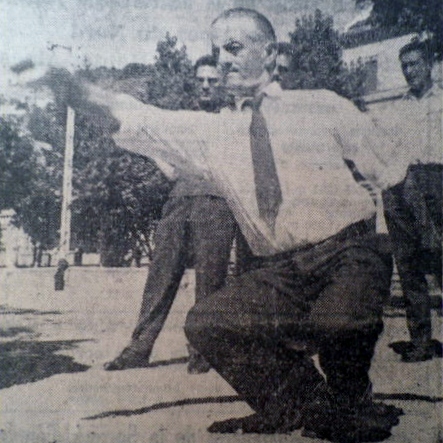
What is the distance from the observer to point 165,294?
151 inches

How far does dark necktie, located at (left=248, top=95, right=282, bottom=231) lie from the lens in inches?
155

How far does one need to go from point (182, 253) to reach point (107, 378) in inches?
38.3

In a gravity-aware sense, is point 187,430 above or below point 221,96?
below

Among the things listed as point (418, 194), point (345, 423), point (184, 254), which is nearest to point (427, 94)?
point (418, 194)

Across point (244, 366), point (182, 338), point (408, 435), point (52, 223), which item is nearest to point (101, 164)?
point (52, 223)

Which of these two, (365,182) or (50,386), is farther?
(365,182)

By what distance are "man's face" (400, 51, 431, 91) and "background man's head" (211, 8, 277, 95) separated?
3.30ft

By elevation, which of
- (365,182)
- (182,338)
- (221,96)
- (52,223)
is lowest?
(182,338)

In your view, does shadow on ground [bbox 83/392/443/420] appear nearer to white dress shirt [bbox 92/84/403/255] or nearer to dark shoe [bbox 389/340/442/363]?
dark shoe [bbox 389/340/442/363]

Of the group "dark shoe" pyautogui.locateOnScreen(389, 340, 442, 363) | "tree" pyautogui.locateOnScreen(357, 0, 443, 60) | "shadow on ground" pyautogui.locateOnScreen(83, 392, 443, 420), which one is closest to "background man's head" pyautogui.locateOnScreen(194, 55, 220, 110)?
"tree" pyautogui.locateOnScreen(357, 0, 443, 60)

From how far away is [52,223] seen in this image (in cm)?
397

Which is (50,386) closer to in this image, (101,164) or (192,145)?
(101,164)

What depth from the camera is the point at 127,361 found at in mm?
3793

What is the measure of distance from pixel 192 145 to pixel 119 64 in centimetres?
83
